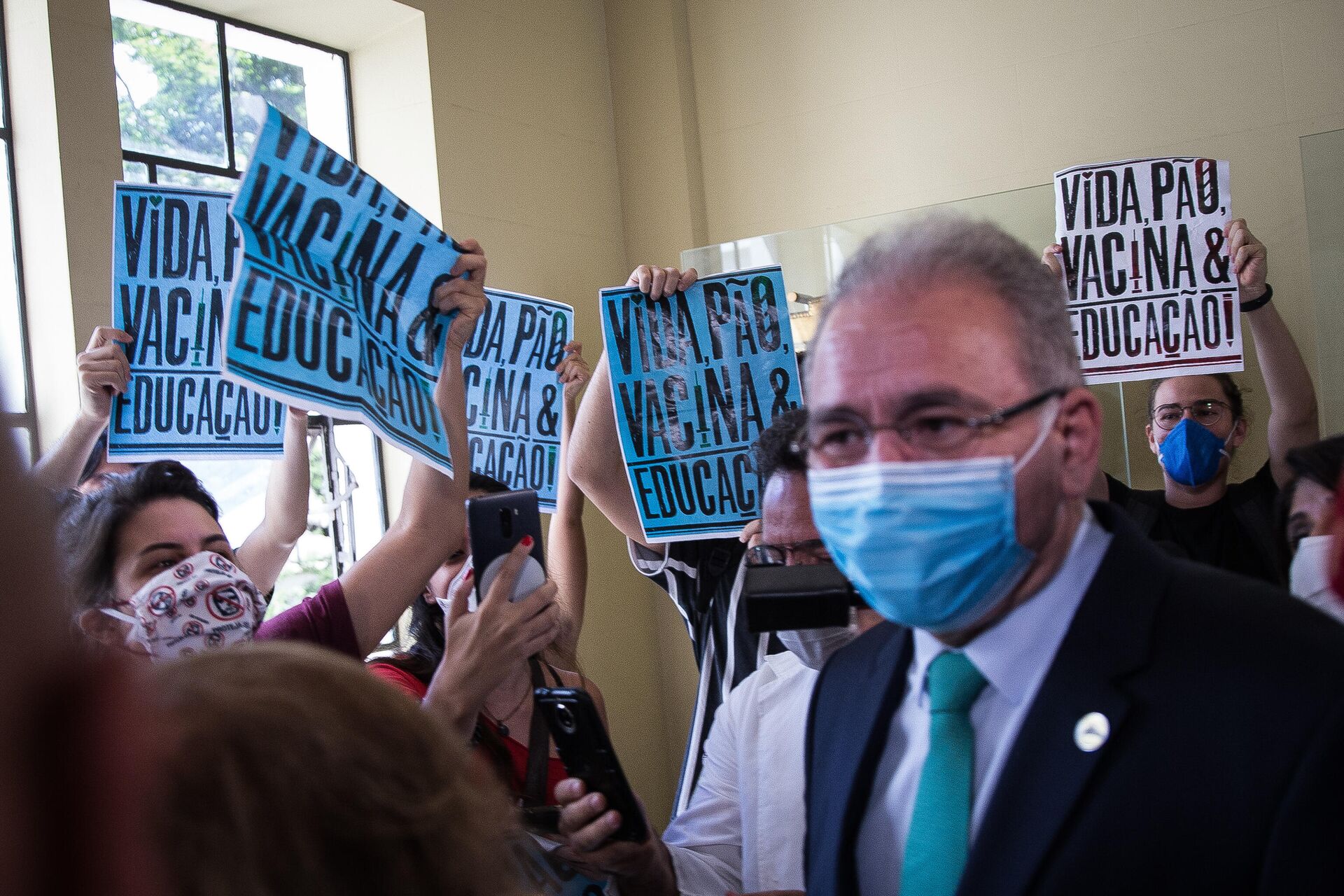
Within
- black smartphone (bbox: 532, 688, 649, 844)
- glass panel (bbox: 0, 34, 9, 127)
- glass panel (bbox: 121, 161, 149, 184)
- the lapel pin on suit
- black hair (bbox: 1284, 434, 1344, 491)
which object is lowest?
black smartphone (bbox: 532, 688, 649, 844)

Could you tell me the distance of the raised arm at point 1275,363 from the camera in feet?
11.5

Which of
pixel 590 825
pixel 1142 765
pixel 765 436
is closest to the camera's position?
pixel 1142 765

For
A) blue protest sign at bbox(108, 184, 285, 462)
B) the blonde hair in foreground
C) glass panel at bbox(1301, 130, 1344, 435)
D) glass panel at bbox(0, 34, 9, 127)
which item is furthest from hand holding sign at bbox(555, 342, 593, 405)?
the blonde hair in foreground

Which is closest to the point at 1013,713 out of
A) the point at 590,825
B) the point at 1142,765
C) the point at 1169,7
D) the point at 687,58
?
the point at 1142,765

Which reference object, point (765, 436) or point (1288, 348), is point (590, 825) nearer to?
point (765, 436)

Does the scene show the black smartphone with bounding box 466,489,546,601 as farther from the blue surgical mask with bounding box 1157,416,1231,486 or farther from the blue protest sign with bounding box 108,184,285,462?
the blue surgical mask with bounding box 1157,416,1231,486

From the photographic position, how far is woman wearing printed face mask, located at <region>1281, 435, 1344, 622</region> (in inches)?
79.8

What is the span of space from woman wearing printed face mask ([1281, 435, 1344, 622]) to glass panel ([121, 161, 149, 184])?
4180mm

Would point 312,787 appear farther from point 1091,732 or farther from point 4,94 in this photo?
point 4,94

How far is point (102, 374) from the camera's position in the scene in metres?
2.79

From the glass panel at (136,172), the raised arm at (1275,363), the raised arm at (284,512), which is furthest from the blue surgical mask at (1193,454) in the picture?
the glass panel at (136,172)

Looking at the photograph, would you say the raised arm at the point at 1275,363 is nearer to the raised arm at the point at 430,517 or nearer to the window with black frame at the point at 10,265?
the raised arm at the point at 430,517

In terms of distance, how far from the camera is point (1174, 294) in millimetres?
3586

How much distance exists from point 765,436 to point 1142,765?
1.71 metres
